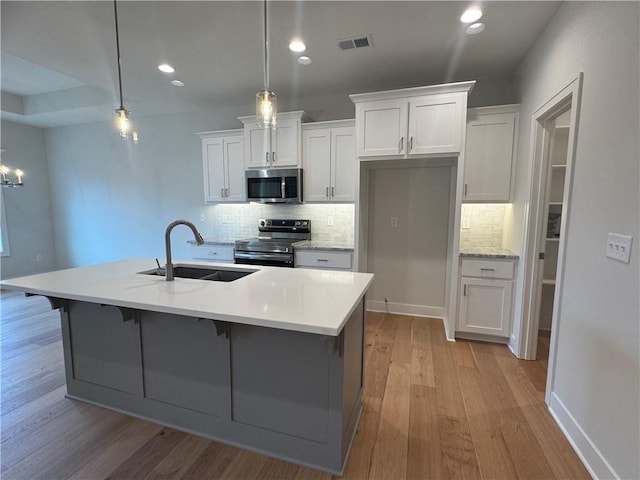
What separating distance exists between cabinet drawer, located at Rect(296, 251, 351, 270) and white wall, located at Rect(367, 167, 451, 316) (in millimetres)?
631

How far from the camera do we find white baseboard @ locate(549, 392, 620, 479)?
147cm

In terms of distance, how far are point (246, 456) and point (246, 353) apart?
578 mm

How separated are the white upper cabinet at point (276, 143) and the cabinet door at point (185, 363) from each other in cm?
243

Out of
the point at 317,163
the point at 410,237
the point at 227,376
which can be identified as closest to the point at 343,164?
the point at 317,163

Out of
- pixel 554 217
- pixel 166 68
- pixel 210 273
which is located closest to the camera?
pixel 210 273

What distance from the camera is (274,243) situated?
3668mm

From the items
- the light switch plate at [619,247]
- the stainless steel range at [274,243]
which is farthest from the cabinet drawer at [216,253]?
the light switch plate at [619,247]

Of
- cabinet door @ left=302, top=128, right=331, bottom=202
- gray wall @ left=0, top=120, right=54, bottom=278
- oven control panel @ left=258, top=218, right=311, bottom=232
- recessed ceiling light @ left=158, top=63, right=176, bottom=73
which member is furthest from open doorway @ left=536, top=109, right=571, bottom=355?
gray wall @ left=0, top=120, right=54, bottom=278

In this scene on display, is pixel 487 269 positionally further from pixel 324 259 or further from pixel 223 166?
pixel 223 166

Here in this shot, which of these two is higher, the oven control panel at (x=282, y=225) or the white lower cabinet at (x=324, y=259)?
the oven control panel at (x=282, y=225)

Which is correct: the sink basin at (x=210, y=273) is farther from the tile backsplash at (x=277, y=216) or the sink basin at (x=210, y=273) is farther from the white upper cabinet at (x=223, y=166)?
the tile backsplash at (x=277, y=216)

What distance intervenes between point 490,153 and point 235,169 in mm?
3010

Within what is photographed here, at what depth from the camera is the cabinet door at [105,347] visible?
191 centimetres

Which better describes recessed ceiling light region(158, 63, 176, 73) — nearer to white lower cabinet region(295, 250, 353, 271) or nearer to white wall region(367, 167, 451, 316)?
white lower cabinet region(295, 250, 353, 271)
